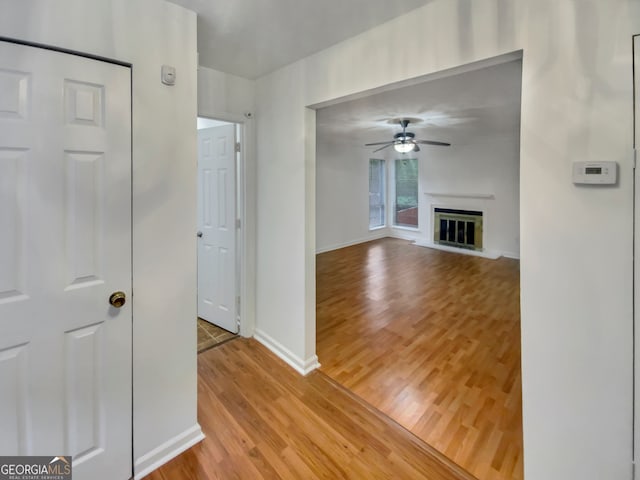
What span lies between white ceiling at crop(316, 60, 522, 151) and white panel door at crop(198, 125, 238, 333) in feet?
4.35

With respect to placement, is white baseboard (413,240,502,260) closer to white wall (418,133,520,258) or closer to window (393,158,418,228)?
white wall (418,133,520,258)

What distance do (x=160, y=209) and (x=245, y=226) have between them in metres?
1.29

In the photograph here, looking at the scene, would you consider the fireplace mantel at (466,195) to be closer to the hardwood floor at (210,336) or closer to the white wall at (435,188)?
the white wall at (435,188)

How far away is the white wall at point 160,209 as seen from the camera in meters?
1.49

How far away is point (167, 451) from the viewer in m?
1.69

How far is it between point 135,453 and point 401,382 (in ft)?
5.68

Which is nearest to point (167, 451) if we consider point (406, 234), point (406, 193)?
point (406, 234)

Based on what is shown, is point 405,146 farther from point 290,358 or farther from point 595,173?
point 595,173

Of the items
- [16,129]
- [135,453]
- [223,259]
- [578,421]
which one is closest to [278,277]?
[223,259]

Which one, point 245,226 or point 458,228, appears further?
point 458,228

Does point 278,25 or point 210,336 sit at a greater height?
point 278,25

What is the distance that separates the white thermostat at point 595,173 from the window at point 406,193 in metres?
6.93

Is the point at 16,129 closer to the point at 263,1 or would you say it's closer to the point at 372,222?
the point at 263,1

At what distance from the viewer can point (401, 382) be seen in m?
2.37
